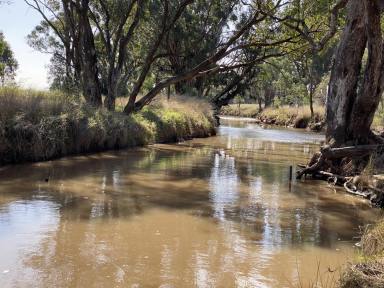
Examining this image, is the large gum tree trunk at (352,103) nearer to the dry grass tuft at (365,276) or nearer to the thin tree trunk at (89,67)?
the dry grass tuft at (365,276)

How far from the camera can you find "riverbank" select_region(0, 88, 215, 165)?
1334cm

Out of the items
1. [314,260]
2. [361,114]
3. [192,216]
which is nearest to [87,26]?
[361,114]

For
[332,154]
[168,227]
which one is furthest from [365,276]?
[332,154]

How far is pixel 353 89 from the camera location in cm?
1320

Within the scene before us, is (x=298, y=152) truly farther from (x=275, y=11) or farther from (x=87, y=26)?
(x=87, y=26)

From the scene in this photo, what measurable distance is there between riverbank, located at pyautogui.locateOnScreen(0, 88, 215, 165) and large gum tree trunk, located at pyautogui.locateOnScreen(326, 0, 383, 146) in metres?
7.84

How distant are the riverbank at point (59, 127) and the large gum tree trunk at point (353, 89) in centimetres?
784

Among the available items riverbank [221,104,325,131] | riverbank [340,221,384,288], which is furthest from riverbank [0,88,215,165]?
riverbank [221,104,325,131]

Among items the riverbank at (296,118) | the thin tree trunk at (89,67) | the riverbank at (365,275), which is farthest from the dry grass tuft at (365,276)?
the riverbank at (296,118)

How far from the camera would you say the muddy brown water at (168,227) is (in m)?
5.70

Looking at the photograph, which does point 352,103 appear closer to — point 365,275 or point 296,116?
point 365,275

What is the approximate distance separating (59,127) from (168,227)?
26.5ft

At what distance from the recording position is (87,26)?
19828 millimetres

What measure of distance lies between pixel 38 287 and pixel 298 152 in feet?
56.3
